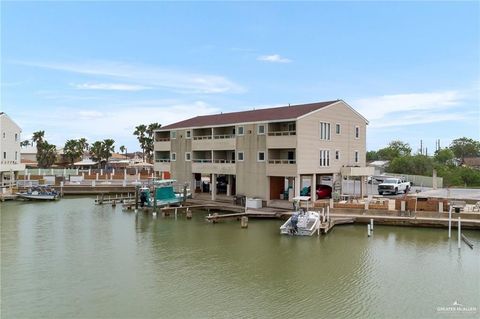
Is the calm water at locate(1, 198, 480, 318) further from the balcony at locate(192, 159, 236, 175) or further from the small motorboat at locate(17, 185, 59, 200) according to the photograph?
the small motorboat at locate(17, 185, 59, 200)

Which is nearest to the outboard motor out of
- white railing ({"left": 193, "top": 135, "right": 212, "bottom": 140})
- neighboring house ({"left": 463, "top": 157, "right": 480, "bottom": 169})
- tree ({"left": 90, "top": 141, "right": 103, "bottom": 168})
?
white railing ({"left": 193, "top": 135, "right": 212, "bottom": 140})

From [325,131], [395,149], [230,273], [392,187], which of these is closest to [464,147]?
[395,149]

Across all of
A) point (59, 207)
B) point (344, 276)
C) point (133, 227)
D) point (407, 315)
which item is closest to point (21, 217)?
point (59, 207)

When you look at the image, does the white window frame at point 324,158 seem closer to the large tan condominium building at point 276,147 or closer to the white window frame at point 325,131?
the large tan condominium building at point 276,147

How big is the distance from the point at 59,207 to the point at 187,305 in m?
33.9

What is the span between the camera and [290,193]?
129 feet

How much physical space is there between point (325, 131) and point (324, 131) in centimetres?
14

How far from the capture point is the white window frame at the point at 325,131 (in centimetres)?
3934

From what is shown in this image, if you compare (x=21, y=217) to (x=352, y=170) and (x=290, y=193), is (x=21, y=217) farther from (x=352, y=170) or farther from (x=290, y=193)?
(x=352, y=170)

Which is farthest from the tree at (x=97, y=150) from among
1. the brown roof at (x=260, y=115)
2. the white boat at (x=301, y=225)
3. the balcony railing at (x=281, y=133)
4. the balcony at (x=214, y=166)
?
the white boat at (x=301, y=225)

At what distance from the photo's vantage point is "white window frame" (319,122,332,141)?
3934 centimetres

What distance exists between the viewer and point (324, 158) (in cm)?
3978

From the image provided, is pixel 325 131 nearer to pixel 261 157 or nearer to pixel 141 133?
pixel 261 157

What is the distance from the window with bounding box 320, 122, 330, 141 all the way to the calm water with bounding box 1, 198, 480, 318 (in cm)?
988
